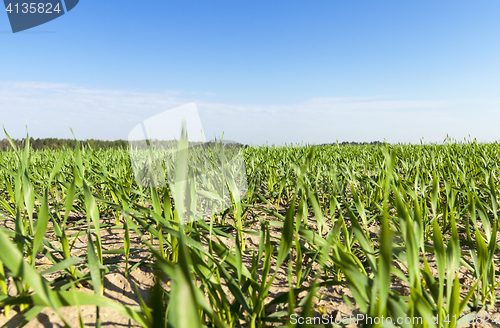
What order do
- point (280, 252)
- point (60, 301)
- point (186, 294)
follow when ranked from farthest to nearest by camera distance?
point (280, 252) < point (60, 301) < point (186, 294)

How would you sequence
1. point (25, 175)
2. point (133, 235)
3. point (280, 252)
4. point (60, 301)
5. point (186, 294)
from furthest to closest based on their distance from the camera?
point (133, 235) → point (25, 175) → point (280, 252) → point (60, 301) → point (186, 294)

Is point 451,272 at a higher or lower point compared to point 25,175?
lower

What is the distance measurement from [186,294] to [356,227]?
2.02ft

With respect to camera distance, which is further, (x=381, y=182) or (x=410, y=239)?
(x=381, y=182)

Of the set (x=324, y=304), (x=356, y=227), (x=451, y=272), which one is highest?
(x=356, y=227)

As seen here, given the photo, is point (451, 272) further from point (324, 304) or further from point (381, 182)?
point (381, 182)

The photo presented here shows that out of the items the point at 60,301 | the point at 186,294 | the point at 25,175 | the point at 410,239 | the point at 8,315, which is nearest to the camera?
the point at 186,294

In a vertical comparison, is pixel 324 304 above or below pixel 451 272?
below

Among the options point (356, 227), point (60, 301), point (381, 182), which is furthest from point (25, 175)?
point (381, 182)

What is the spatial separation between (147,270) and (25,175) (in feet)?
2.05

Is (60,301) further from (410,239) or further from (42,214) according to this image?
(410,239)

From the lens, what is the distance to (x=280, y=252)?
0.73 metres

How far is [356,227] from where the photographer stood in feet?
2.64

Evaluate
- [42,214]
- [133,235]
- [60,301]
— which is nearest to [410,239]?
[60,301]
